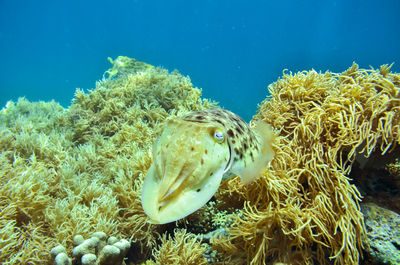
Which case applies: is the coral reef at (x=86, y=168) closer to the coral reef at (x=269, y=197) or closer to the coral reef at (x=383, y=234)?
the coral reef at (x=269, y=197)

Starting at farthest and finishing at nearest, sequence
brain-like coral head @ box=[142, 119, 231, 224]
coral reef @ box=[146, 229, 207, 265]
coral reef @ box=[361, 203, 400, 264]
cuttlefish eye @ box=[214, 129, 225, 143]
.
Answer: coral reef @ box=[146, 229, 207, 265]
coral reef @ box=[361, 203, 400, 264]
cuttlefish eye @ box=[214, 129, 225, 143]
brain-like coral head @ box=[142, 119, 231, 224]

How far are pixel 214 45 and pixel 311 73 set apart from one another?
13784 cm

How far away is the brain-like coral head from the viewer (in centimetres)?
136

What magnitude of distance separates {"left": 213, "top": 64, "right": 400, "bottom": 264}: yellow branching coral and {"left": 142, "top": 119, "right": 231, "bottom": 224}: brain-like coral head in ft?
3.86

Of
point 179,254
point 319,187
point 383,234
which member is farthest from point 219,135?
point 383,234

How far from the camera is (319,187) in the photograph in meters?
2.58

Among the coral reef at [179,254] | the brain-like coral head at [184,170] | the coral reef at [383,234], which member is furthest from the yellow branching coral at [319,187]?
the brain-like coral head at [184,170]

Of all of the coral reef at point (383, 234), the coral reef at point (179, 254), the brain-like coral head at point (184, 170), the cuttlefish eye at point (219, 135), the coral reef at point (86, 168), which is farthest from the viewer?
the coral reef at point (86, 168)

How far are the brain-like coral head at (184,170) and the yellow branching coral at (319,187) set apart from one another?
118cm

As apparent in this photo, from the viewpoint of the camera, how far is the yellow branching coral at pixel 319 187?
2.36 meters

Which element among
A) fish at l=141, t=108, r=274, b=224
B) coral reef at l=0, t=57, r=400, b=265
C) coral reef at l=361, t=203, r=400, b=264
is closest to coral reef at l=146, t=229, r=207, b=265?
coral reef at l=0, t=57, r=400, b=265

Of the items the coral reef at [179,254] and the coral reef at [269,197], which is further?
the coral reef at [179,254]

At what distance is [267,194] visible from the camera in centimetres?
255

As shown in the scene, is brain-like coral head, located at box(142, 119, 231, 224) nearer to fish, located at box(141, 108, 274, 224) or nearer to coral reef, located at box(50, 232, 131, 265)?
fish, located at box(141, 108, 274, 224)
